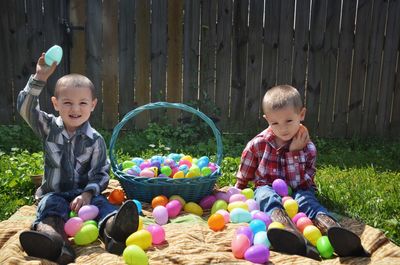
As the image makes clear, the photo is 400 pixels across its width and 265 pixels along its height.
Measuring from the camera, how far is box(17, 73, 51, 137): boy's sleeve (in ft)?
9.57

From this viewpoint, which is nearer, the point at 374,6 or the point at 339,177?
the point at 339,177

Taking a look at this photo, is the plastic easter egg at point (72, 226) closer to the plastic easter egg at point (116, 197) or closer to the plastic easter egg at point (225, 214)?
the plastic easter egg at point (116, 197)

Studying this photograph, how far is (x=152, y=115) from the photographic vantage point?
19.5 feet

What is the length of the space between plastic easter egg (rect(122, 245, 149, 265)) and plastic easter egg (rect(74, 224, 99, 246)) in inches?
15.5

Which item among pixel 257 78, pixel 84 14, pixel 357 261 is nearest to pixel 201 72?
pixel 257 78

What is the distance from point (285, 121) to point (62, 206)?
5.50 ft

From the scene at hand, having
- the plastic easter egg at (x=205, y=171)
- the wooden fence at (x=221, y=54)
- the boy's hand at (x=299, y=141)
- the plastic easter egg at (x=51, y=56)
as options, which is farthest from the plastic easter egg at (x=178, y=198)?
the wooden fence at (x=221, y=54)

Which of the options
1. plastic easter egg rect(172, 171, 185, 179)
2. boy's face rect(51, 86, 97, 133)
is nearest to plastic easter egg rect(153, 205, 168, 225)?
plastic easter egg rect(172, 171, 185, 179)

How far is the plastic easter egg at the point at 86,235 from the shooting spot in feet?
8.63

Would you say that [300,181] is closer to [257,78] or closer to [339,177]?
[339,177]

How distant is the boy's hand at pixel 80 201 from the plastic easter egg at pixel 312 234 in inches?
57.4

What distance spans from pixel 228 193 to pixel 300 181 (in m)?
0.57

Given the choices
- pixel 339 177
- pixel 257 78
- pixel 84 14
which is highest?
pixel 84 14

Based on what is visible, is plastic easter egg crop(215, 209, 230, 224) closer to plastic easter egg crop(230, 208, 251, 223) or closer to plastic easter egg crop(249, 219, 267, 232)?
plastic easter egg crop(230, 208, 251, 223)
